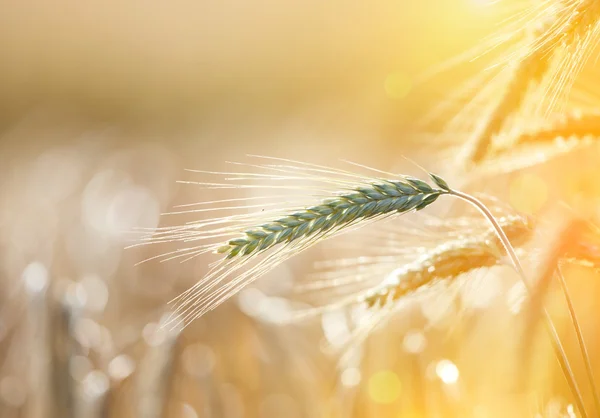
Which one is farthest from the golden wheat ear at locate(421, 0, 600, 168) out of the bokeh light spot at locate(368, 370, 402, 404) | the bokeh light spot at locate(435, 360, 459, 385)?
the bokeh light spot at locate(368, 370, 402, 404)

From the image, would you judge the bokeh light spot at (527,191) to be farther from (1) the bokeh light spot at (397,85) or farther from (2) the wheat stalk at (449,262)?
(1) the bokeh light spot at (397,85)

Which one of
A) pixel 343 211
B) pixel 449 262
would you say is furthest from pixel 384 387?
pixel 343 211

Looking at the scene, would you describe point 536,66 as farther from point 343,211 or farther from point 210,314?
point 210,314

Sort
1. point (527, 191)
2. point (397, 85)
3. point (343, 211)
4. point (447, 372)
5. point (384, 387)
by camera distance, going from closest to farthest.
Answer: point (343, 211) < point (527, 191) < point (447, 372) < point (384, 387) < point (397, 85)

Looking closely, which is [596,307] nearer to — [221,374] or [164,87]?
[221,374]

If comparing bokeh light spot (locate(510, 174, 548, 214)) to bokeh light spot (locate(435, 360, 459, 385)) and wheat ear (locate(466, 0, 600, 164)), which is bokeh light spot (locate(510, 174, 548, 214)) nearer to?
wheat ear (locate(466, 0, 600, 164))

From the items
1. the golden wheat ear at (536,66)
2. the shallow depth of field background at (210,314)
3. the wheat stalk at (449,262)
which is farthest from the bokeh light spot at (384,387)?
the golden wheat ear at (536,66)
